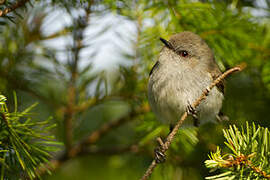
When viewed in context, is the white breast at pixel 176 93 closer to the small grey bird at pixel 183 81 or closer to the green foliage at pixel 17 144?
the small grey bird at pixel 183 81

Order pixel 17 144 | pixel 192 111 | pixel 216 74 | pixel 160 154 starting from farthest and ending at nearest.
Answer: pixel 216 74 → pixel 192 111 → pixel 160 154 → pixel 17 144

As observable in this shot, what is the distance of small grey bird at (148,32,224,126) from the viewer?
92.6 inches

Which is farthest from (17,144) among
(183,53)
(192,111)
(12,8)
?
(183,53)

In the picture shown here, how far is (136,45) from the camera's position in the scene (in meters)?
2.35

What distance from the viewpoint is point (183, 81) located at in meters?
2.42

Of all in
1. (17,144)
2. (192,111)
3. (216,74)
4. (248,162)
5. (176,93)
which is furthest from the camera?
(216,74)

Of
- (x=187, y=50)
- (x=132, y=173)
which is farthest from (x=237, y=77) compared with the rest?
(x=132, y=173)

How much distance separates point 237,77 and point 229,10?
75 centimetres

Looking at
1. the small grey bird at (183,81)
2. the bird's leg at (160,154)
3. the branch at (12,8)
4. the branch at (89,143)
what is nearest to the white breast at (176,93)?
the small grey bird at (183,81)

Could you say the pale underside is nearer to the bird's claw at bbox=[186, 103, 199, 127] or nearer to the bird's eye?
the bird's claw at bbox=[186, 103, 199, 127]

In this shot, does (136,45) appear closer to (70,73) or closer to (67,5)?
(70,73)

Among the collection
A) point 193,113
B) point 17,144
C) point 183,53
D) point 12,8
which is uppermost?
point 12,8

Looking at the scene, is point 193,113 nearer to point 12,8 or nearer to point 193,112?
point 193,112

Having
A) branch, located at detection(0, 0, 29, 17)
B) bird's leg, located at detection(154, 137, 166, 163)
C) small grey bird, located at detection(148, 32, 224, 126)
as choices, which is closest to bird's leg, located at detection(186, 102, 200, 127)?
small grey bird, located at detection(148, 32, 224, 126)
